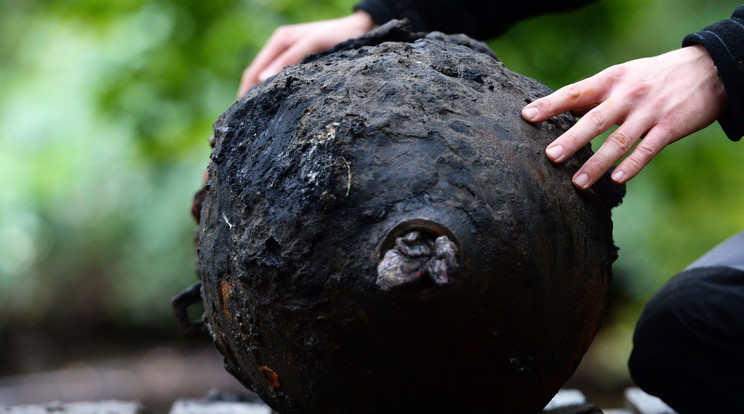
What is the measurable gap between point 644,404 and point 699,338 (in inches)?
21.8

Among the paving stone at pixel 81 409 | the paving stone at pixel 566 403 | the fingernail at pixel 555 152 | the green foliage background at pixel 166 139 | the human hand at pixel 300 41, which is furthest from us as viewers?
the green foliage background at pixel 166 139

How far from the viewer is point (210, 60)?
3.31m

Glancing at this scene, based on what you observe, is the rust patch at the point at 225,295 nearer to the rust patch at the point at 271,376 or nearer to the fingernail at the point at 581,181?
the rust patch at the point at 271,376

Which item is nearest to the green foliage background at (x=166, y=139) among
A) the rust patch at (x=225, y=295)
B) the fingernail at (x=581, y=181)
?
the fingernail at (x=581, y=181)

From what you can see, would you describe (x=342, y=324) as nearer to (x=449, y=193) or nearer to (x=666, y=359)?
(x=449, y=193)

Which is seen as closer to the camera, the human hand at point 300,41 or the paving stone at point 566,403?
the paving stone at point 566,403

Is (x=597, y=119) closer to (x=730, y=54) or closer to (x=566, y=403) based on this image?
(x=730, y=54)


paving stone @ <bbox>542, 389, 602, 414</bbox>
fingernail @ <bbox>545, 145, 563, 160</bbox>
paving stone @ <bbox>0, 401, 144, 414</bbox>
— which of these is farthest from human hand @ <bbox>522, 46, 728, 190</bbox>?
paving stone @ <bbox>0, 401, 144, 414</bbox>

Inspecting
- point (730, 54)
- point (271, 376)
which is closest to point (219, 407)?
→ point (271, 376)

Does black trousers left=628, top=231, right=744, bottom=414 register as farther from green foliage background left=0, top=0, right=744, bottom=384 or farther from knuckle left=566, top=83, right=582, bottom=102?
green foliage background left=0, top=0, right=744, bottom=384

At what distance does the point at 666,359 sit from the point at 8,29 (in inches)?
170

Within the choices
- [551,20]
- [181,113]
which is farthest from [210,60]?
[551,20]

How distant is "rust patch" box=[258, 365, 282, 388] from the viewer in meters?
1.35

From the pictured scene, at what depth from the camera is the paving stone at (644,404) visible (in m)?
2.24
